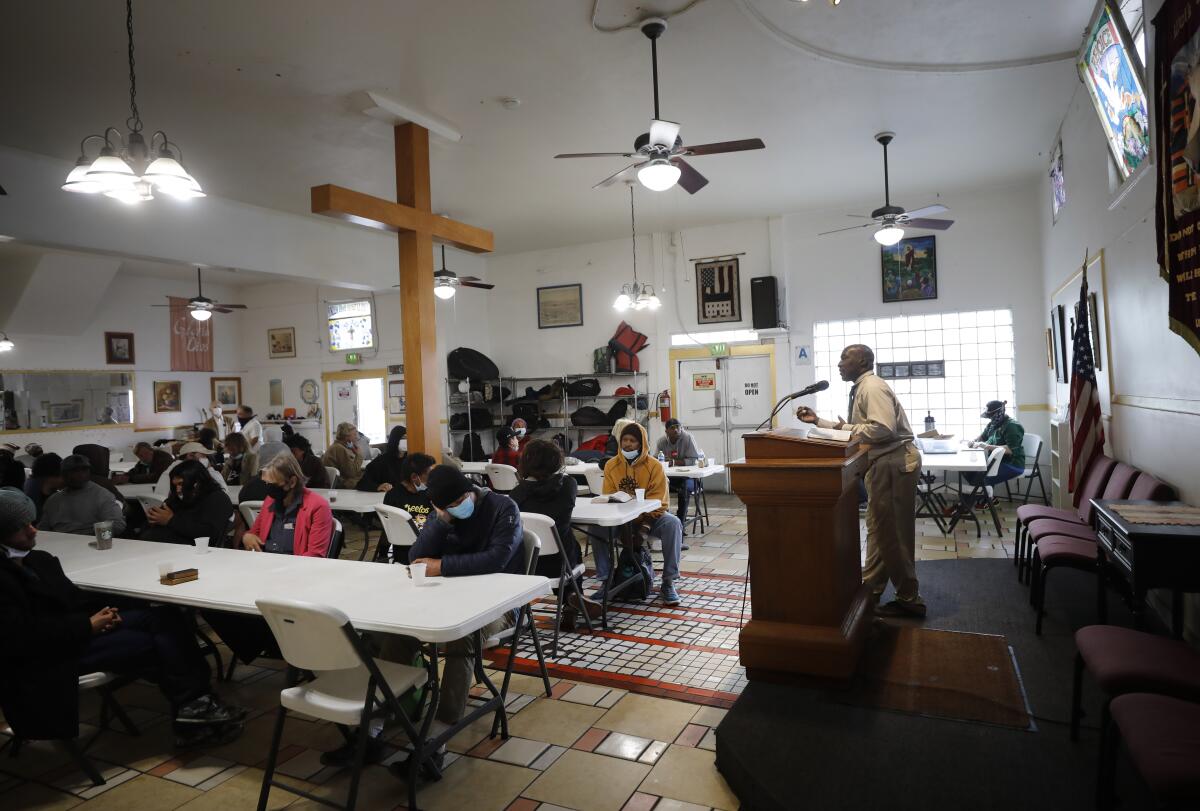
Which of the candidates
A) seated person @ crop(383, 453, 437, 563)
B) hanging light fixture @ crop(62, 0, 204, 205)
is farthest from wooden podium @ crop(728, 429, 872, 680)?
hanging light fixture @ crop(62, 0, 204, 205)

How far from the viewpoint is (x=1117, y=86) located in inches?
165

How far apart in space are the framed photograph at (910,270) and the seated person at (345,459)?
23.0 ft

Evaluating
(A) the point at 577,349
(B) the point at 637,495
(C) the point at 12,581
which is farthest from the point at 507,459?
(C) the point at 12,581

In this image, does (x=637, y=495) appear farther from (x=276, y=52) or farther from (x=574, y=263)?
(x=574, y=263)

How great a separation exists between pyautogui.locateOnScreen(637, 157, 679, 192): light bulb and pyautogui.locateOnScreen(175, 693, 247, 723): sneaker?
385 cm

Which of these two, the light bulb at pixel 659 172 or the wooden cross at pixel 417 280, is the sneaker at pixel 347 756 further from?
the light bulb at pixel 659 172

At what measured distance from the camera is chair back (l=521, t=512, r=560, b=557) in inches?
156

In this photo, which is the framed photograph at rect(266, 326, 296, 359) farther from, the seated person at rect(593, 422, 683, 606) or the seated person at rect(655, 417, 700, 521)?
the seated person at rect(593, 422, 683, 606)

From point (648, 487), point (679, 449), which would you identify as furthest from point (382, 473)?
point (679, 449)

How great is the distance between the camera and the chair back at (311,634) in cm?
232

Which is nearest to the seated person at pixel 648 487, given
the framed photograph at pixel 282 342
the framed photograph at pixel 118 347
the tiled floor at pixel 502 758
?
the tiled floor at pixel 502 758

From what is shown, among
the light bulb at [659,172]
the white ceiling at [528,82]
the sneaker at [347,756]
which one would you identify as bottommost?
the sneaker at [347,756]

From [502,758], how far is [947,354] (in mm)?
8332

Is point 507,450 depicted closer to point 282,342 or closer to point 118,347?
point 282,342
